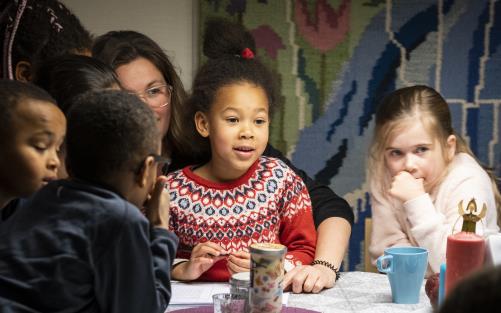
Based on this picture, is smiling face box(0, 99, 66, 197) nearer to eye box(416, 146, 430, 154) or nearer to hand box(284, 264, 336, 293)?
hand box(284, 264, 336, 293)

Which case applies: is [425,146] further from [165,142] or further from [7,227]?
[7,227]

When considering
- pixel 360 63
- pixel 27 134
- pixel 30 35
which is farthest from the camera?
pixel 360 63

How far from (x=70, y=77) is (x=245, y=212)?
609mm

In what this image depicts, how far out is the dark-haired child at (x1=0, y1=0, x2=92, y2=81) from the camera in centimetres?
179

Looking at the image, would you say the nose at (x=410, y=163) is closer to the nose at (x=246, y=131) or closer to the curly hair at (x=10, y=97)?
the nose at (x=246, y=131)

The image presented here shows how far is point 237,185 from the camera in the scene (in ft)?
6.49

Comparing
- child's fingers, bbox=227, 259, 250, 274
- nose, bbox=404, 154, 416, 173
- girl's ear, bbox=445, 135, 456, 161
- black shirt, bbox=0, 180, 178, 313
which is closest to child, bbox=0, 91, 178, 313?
black shirt, bbox=0, 180, 178, 313

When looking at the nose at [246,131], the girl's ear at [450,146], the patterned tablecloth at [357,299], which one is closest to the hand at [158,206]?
the patterned tablecloth at [357,299]

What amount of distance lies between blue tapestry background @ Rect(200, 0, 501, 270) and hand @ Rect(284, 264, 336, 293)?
1412mm

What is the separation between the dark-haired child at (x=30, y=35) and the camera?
5.86 feet

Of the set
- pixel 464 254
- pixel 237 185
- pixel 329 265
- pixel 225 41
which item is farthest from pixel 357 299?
pixel 225 41

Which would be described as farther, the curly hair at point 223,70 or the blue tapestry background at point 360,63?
the blue tapestry background at point 360,63

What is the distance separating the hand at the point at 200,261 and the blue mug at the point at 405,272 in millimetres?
411

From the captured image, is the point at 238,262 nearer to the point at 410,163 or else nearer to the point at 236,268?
the point at 236,268
